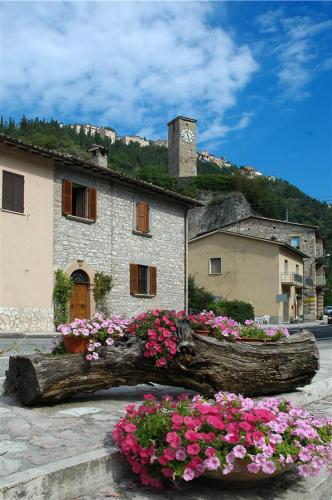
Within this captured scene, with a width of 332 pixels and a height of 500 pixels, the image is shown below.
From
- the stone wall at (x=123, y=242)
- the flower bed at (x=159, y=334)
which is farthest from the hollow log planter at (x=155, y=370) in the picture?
the stone wall at (x=123, y=242)

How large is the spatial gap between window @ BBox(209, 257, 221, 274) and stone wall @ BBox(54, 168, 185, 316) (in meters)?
13.4

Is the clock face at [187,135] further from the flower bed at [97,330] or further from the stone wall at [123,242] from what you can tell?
the flower bed at [97,330]

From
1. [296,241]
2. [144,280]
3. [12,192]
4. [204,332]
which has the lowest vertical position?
[204,332]

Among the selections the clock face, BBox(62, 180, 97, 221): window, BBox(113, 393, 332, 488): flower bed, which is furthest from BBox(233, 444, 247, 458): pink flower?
the clock face

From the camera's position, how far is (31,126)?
74.5 meters

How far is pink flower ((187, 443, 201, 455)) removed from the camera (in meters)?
2.90

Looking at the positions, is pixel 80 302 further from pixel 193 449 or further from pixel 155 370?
pixel 193 449

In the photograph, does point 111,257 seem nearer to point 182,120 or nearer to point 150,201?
point 150,201

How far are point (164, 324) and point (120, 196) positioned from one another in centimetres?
1651

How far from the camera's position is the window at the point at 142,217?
21453 millimetres

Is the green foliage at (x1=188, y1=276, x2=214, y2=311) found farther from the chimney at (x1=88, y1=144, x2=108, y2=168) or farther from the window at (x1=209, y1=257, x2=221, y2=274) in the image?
the chimney at (x1=88, y1=144, x2=108, y2=168)

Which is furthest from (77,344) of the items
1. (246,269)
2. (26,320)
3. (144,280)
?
(246,269)

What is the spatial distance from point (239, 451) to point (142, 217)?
1897 centimetres

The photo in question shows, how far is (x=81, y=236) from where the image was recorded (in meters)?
19.0
